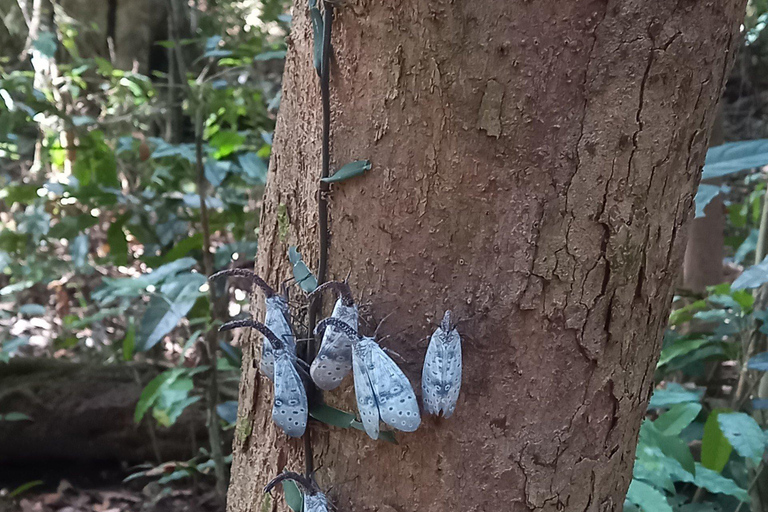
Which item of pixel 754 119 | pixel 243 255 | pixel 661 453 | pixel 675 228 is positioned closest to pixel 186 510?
pixel 243 255

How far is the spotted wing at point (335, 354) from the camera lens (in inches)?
23.9

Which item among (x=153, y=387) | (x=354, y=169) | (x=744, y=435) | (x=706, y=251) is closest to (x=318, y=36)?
(x=354, y=169)

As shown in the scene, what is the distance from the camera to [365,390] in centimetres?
59

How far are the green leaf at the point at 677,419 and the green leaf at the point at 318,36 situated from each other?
110 cm

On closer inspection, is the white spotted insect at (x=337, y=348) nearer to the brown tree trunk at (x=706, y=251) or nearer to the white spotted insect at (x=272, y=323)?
the white spotted insect at (x=272, y=323)

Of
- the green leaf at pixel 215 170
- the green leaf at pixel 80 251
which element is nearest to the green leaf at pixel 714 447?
the green leaf at pixel 215 170

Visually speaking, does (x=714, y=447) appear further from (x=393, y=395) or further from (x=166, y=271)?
(x=166, y=271)

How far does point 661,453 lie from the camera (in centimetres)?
111

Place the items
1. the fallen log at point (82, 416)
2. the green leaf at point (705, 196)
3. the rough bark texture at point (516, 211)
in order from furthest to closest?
the fallen log at point (82, 416) < the green leaf at point (705, 196) < the rough bark texture at point (516, 211)

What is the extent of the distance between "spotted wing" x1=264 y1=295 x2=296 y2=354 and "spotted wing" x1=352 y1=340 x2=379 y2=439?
11 cm

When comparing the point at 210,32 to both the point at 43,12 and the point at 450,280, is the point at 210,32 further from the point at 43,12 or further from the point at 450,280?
the point at 450,280

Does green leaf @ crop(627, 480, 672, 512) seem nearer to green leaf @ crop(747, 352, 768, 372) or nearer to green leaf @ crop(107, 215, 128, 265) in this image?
green leaf @ crop(747, 352, 768, 372)

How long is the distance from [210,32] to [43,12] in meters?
0.91

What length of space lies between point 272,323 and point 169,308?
86cm
